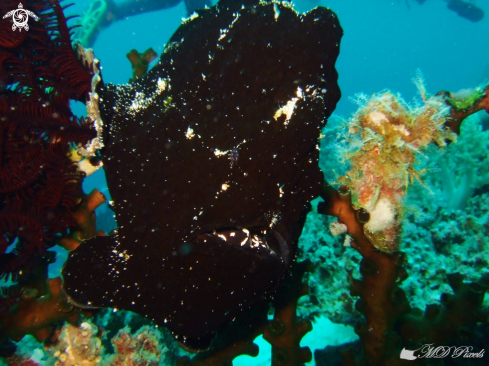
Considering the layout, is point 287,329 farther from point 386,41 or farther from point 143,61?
point 386,41

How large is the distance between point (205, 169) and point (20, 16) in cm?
178

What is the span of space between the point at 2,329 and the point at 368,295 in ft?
11.5

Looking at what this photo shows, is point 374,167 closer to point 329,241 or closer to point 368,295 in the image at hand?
point 368,295

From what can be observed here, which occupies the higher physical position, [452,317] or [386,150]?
[386,150]

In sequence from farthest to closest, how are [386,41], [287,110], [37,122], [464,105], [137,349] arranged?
[386,41] → [137,349] → [464,105] → [37,122] → [287,110]

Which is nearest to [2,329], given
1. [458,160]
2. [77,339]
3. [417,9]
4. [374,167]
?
[77,339]

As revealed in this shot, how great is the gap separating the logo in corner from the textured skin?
2.71 ft

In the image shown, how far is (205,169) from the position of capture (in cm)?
182

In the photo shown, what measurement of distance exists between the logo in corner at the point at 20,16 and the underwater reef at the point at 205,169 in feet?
0.13

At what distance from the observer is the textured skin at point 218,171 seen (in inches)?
71.5

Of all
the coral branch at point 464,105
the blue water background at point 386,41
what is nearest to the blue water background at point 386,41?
the blue water background at point 386,41

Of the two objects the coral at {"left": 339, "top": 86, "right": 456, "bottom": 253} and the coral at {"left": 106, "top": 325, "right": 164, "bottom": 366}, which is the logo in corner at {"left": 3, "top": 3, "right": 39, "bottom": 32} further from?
the coral at {"left": 106, "top": 325, "right": 164, "bottom": 366}

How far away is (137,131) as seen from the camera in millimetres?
1944

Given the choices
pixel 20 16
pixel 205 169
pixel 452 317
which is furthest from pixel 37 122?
pixel 452 317
